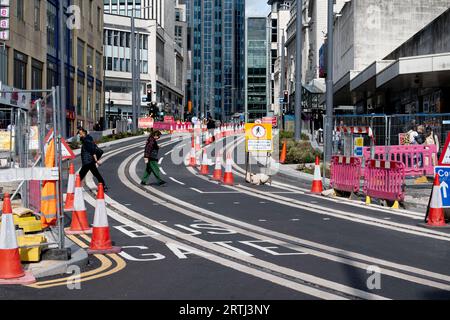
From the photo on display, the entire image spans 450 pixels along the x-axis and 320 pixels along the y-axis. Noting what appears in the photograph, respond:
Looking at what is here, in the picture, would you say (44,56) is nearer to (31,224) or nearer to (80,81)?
(80,81)

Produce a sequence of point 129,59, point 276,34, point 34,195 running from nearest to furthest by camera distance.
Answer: point 34,195, point 129,59, point 276,34

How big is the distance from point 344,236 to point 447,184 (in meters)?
3.25

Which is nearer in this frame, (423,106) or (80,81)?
(423,106)

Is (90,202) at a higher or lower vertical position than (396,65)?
lower

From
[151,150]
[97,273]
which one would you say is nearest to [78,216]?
[97,273]

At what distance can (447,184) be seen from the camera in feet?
45.9

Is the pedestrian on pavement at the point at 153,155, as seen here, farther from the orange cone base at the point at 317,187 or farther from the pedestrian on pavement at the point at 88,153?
the orange cone base at the point at 317,187

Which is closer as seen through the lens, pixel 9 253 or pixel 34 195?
pixel 9 253

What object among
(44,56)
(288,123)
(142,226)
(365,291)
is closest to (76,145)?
(44,56)

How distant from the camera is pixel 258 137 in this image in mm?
23547

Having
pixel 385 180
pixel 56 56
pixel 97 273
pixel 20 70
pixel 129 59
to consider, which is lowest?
pixel 97 273

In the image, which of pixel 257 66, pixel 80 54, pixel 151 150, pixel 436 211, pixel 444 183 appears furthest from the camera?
pixel 257 66

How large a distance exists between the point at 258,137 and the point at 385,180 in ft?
24.2

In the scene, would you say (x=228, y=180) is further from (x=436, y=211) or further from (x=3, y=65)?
(x=3, y=65)
